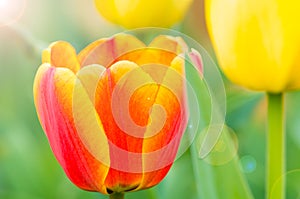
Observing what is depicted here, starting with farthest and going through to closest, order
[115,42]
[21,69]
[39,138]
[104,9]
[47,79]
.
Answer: [21,69], [39,138], [104,9], [115,42], [47,79]

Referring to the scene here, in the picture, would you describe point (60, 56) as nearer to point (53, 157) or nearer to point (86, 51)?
point (86, 51)

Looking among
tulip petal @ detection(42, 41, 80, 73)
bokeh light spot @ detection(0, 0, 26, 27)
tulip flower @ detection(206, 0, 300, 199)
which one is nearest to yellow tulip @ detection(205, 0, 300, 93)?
tulip flower @ detection(206, 0, 300, 199)

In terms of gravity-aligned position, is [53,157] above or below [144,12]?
below

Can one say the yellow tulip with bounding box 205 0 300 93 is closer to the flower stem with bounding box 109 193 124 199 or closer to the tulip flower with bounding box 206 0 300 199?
the tulip flower with bounding box 206 0 300 199

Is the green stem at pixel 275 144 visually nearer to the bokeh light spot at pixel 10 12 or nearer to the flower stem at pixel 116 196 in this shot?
the flower stem at pixel 116 196

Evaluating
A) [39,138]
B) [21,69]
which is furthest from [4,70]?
[39,138]

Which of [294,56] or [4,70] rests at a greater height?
[294,56]

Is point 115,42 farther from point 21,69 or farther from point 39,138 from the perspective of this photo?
point 21,69

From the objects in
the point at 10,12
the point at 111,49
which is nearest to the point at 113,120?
the point at 111,49
